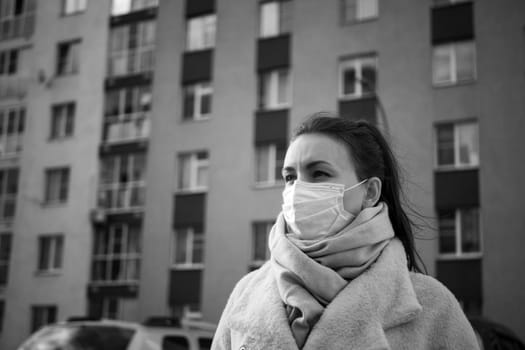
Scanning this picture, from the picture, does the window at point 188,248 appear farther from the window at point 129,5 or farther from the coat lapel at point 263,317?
the coat lapel at point 263,317

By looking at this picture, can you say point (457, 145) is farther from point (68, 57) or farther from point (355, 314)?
point (355, 314)

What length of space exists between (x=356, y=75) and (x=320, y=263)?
2223cm

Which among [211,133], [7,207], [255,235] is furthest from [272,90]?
[7,207]

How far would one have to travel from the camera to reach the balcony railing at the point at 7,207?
31.3m

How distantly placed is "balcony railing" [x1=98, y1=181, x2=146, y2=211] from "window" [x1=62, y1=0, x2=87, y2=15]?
762cm

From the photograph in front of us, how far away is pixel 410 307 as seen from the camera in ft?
8.75

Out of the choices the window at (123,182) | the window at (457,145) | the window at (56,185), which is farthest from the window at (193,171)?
the window at (457,145)

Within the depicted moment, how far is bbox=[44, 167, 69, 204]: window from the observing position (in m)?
30.3

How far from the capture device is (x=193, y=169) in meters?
27.2

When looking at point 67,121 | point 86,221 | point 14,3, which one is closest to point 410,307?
point 86,221

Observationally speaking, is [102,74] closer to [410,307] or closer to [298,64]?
[298,64]

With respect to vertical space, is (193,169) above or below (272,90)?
below

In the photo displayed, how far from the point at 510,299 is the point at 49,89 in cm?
1956

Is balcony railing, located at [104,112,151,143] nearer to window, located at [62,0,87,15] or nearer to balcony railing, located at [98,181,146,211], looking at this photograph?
balcony railing, located at [98,181,146,211]
